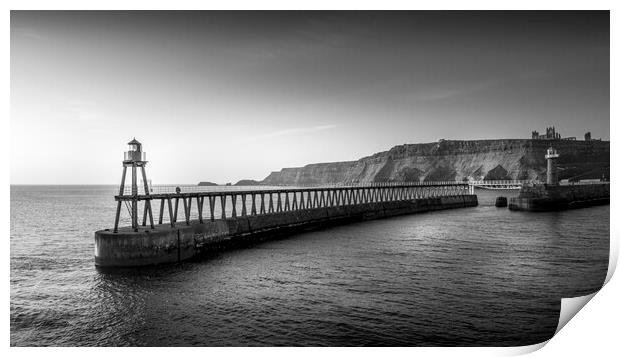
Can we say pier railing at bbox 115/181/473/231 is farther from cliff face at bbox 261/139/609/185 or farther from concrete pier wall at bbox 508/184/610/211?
cliff face at bbox 261/139/609/185

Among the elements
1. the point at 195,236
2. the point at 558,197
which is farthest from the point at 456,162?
the point at 195,236

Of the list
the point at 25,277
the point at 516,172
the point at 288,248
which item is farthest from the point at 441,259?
the point at 516,172

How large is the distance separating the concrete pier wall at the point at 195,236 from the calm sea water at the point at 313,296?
0.75 meters

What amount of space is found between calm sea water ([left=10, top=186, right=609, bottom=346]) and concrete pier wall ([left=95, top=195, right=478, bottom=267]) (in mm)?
753

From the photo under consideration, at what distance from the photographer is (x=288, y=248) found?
72.1 feet

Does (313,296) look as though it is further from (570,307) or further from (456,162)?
(456,162)

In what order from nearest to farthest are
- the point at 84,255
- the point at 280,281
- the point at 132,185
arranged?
1. the point at 280,281
2. the point at 132,185
3. the point at 84,255

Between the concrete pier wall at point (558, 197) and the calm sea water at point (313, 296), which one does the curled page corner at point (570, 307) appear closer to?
the calm sea water at point (313, 296)

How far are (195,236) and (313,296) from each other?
804 cm

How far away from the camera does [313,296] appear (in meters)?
12.6

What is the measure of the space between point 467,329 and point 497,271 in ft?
22.0

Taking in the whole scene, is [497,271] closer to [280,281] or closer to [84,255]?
[280,281]

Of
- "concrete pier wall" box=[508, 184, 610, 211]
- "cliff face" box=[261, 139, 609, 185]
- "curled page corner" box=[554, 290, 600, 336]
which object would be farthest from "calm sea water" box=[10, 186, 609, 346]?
"cliff face" box=[261, 139, 609, 185]

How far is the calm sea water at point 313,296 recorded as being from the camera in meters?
9.77
